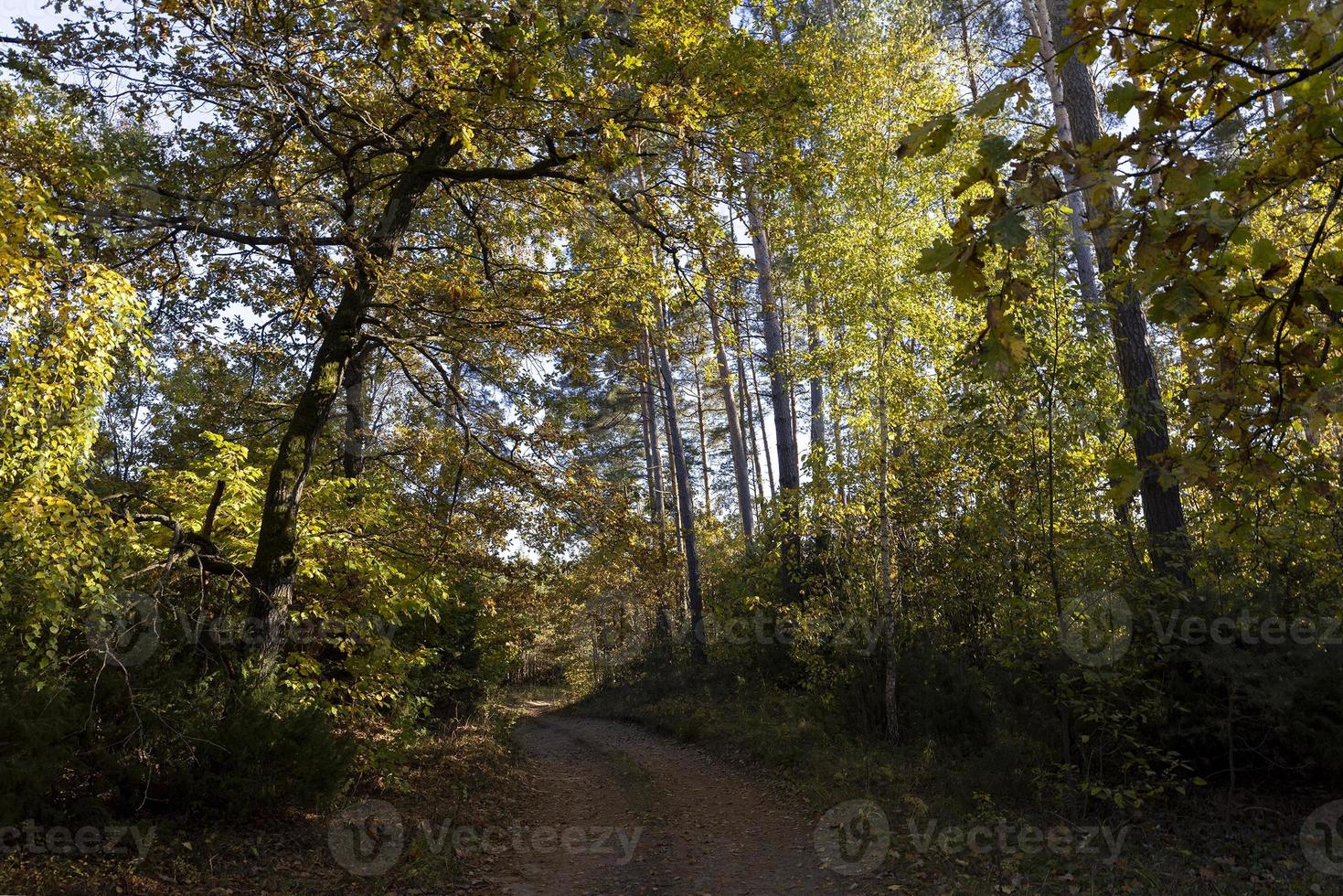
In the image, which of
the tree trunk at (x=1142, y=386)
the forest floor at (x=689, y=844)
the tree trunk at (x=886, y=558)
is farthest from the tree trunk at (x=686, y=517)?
the tree trunk at (x=1142, y=386)

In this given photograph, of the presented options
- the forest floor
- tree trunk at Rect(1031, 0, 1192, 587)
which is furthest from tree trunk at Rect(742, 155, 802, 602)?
tree trunk at Rect(1031, 0, 1192, 587)

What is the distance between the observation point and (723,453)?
32.0 m

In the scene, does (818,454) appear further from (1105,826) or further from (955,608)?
(1105,826)

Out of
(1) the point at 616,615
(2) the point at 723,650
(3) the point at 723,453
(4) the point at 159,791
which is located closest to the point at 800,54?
(4) the point at 159,791

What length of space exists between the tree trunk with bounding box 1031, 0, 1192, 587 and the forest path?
162 inches

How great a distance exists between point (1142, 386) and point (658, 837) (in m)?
6.17

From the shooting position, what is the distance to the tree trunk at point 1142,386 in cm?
667

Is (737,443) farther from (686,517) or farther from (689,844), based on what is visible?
(689,844)

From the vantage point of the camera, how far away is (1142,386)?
6.00 metres

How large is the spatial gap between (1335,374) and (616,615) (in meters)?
26.2

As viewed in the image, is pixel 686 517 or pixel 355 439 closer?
pixel 355 439

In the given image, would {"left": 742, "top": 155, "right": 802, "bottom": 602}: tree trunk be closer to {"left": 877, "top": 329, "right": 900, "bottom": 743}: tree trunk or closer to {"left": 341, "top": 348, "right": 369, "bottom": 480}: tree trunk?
{"left": 877, "top": 329, "right": 900, "bottom": 743}: tree trunk

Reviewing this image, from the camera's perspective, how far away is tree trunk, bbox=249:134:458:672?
22.7ft

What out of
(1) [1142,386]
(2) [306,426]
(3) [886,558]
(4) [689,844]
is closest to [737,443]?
(3) [886,558]
